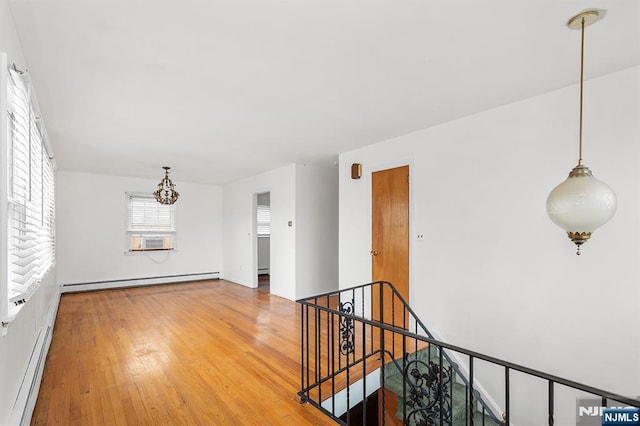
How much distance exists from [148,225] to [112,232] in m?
0.71

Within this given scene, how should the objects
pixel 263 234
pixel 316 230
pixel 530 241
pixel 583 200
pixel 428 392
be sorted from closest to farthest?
pixel 583 200
pixel 428 392
pixel 530 241
pixel 316 230
pixel 263 234

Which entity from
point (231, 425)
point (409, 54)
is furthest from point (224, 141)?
point (231, 425)

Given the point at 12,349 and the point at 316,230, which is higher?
the point at 316,230

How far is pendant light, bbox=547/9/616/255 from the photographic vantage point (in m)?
1.77

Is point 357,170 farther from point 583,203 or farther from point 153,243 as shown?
point 153,243

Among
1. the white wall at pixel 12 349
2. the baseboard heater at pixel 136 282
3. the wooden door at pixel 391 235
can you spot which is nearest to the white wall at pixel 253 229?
A: the baseboard heater at pixel 136 282

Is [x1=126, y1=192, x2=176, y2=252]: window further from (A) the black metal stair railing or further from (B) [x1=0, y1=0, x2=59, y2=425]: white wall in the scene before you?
(A) the black metal stair railing

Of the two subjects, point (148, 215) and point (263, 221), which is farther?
point (263, 221)

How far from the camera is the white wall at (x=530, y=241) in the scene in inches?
91.0

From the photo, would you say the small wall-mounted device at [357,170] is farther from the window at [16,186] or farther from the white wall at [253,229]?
the window at [16,186]

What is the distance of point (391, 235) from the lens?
13.1 feet

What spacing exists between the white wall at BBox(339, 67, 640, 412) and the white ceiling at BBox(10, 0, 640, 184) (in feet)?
0.84

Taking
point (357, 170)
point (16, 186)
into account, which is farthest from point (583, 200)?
point (16, 186)

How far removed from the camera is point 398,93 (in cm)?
267
